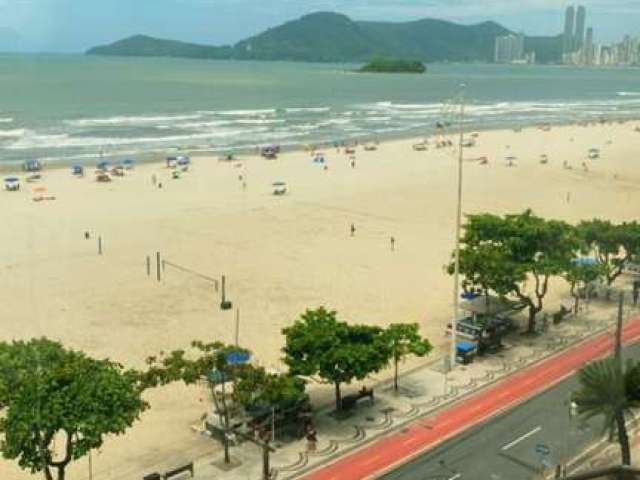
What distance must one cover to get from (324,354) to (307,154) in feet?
220

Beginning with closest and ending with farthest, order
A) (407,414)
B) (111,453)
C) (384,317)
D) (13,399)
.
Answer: (13,399) → (111,453) → (407,414) → (384,317)

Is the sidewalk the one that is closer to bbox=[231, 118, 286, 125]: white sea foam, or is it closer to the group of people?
the group of people

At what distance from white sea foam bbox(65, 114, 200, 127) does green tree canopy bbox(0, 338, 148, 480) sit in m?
99.2

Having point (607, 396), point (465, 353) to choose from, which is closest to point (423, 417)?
point (465, 353)

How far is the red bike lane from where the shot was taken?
20.9m

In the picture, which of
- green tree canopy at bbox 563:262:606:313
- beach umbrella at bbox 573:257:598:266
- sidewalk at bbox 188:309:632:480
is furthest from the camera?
beach umbrella at bbox 573:257:598:266

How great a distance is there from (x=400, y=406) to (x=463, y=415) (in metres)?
1.96

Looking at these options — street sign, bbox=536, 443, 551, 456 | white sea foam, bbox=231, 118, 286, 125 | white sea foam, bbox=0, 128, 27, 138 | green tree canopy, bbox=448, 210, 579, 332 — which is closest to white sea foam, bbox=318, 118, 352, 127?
white sea foam, bbox=231, 118, 286, 125

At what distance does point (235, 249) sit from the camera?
45.3 metres

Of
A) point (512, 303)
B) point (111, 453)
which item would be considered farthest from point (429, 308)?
point (111, 453)

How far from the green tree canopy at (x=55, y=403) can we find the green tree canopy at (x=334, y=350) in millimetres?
5596

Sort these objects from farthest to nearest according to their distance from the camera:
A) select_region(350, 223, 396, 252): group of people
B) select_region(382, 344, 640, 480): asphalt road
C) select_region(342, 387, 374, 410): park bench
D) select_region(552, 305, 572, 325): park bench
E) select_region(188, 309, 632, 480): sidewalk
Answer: select_region(350, 223, 396, 252): group of people < select_region(552, 305, 572, 325): park bench < select_region(342, 387, 374, 410): park bench < select_region(188, 309, 632, 480): sidewalk < select_region(382, 344, 640, 480): asphalt road

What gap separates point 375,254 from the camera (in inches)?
1756

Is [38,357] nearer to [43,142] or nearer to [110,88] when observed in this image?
[43,142]
